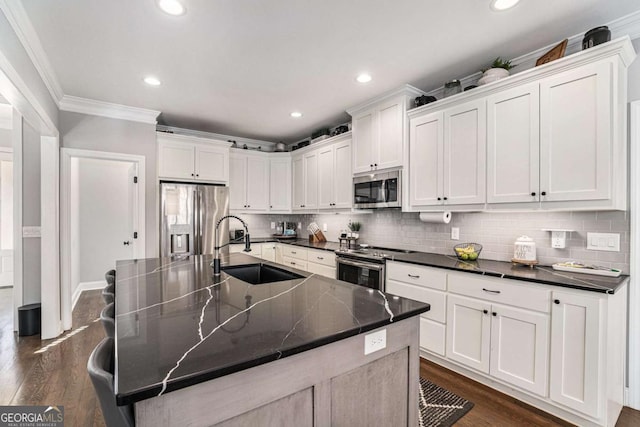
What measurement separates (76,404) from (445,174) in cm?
348

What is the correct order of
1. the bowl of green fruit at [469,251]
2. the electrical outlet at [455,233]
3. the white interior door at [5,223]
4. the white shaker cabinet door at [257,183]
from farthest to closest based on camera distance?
1. the white interior door at [5,223]
2. the white shaker cabinet door at [257,183]
3. the electrical outlet at [455,233]
4. the bowl of green fruit at [469,251]

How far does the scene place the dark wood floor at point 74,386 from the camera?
1.99 metres

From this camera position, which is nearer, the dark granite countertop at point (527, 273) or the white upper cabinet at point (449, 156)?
the dark granite countertop at point (527, 273)

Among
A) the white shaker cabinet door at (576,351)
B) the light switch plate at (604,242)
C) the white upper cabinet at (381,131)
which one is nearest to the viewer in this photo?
the white shaker cabinet door at (576,351)

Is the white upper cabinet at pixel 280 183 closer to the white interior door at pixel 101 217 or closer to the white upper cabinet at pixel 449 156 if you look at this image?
the white interior door at pixel 101 217

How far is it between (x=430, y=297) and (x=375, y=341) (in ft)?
5.46

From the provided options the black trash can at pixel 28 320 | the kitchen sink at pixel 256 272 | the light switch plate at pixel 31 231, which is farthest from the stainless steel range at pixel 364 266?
the light switch plate at pixel 31 231

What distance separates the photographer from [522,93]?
233 centimetres

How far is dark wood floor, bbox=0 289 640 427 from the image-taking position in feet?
6.54

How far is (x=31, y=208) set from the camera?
11.4 feet

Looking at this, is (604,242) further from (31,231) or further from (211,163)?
(31,231)

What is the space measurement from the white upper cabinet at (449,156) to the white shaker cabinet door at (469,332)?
888mm

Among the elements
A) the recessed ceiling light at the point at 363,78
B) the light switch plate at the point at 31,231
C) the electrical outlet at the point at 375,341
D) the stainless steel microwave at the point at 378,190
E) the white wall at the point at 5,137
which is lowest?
the electrical outlet at the point at 375,341

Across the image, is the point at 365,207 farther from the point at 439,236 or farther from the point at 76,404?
the point at 76,404
